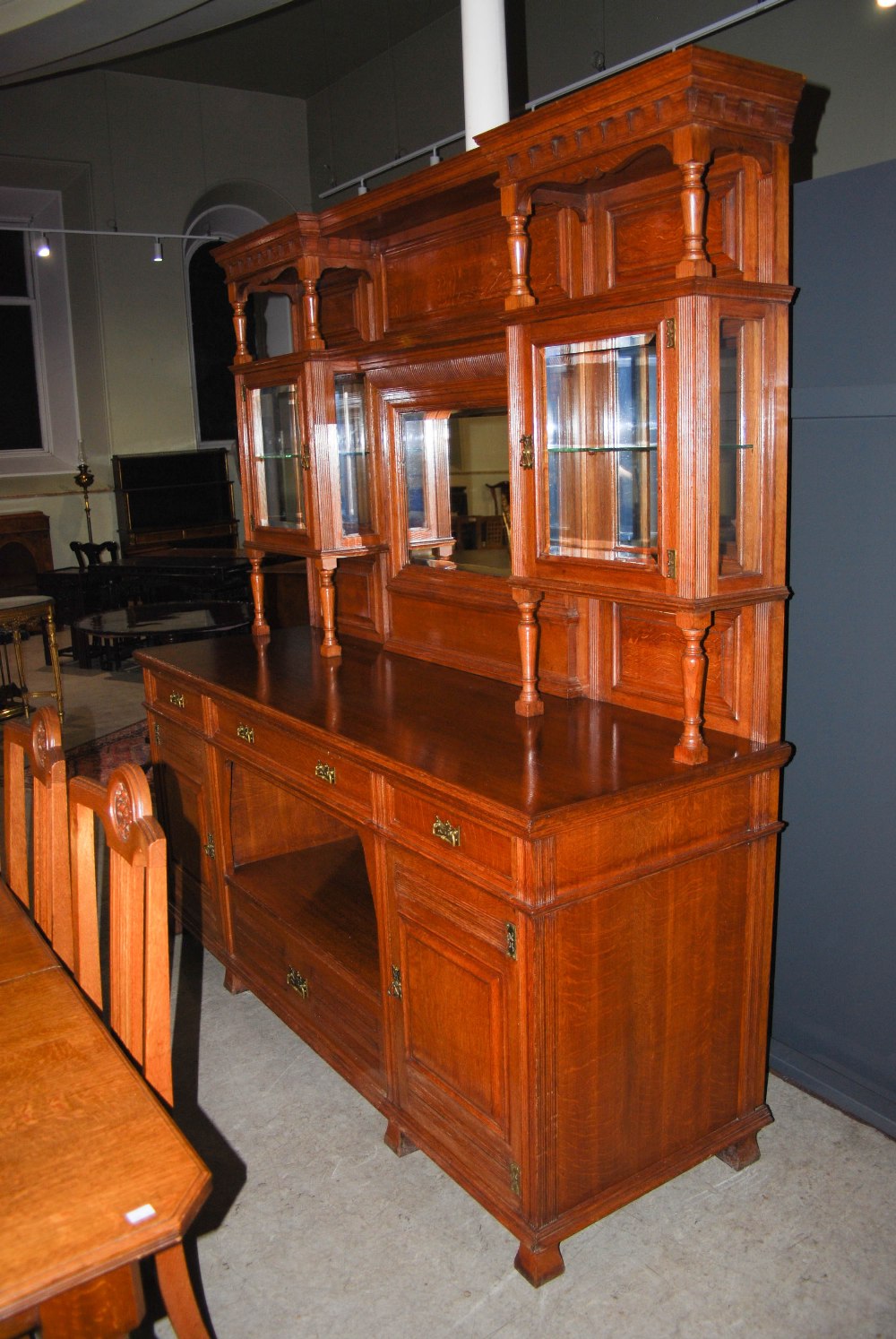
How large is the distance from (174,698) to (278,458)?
0.84m

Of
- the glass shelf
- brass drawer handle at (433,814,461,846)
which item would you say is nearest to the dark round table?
the glass shelf

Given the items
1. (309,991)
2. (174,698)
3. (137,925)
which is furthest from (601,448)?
(174,698)

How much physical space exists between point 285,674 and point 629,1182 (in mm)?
1693

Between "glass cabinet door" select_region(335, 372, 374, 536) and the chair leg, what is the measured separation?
223 centimetres

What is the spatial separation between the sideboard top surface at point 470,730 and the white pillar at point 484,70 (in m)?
1.57

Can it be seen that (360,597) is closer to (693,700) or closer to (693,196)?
(693,700)

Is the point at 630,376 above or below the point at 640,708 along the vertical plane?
above

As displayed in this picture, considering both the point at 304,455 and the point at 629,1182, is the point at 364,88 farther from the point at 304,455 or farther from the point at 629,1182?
the point at 629,1182

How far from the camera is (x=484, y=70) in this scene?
10.5 feet

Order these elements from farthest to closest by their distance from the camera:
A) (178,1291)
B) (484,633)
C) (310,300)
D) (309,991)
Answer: (310,300)
(484,633)
(309,991)
(178,1291)

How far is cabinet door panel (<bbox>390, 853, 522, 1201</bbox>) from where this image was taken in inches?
87.7

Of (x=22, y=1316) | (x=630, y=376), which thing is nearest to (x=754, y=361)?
(x=630, y=376)

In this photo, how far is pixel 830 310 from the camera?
98.1 inches

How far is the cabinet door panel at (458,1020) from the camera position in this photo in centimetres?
223
